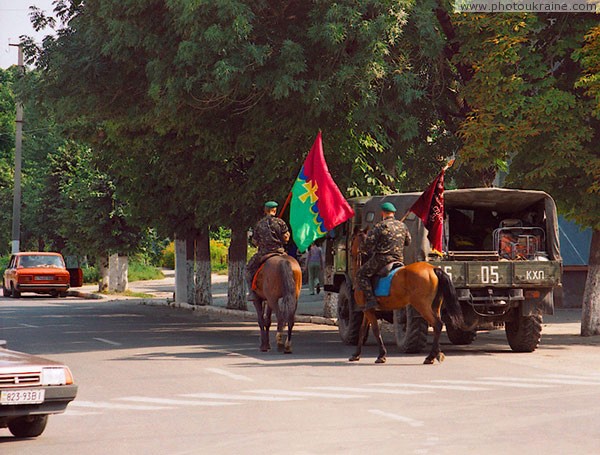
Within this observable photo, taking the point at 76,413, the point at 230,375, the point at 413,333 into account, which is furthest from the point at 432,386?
the point at 413,333

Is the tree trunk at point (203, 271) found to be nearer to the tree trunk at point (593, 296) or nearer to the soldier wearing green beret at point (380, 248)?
the tree trunk at point (593, 296)

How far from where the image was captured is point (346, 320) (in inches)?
912

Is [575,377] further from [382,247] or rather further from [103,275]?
[103,275]

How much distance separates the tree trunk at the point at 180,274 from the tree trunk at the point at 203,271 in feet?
7.93

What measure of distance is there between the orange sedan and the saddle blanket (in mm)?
33502

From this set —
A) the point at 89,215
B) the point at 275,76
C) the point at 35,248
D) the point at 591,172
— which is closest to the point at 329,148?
the point at 275,76

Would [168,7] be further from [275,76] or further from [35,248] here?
[35,248]

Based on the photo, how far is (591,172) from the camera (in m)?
23.1

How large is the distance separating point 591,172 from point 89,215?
106 feet

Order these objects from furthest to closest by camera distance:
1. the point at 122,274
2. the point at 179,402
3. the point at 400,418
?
the point at 122,274 < the point at 179,402 < the point at 400,418

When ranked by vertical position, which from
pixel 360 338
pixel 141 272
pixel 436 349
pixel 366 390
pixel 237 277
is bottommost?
pixel 366 390

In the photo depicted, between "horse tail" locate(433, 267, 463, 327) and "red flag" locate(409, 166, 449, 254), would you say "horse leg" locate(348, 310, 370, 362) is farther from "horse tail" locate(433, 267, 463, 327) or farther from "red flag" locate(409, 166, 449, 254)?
"red flag" locate(409, 166, 449, 254)

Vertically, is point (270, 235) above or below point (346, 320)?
above

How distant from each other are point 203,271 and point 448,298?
73.4 ft
